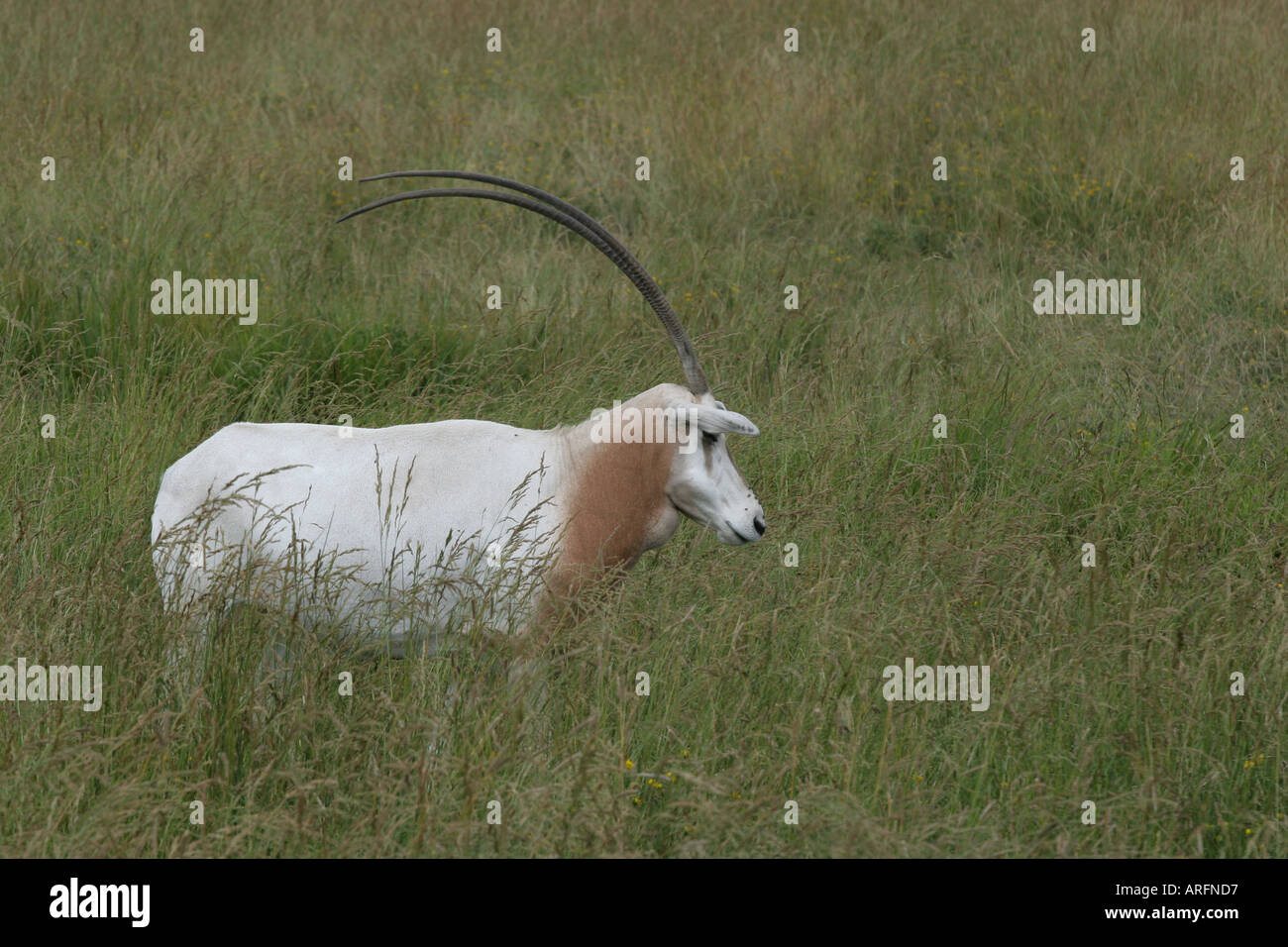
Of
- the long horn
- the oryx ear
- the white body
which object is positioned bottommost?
the white body

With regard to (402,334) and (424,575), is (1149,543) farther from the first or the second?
(402,334)

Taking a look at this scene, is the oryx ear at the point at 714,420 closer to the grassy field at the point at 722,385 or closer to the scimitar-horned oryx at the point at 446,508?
the scimitar-horned oryx at the point at 446,508

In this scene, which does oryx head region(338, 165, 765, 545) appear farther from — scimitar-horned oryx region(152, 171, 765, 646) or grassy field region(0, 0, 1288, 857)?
grassy field region(0, 0, 1288, 857)

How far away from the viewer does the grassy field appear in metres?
3.19

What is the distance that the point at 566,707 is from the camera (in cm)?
351

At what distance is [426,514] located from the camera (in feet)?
12.5

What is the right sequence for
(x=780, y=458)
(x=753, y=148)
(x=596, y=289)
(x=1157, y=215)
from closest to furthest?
(x=780, y=458), (x=596, y=289), (x=1157, y=215), (x=753, y=148)

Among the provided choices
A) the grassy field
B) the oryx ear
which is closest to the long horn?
the oryx ear

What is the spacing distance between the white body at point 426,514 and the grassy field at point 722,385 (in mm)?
167

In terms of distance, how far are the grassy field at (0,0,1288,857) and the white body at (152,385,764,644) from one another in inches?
6.6

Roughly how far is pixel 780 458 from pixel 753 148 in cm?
377

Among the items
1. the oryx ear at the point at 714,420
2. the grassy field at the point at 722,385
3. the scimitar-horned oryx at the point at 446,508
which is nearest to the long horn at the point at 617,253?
the scimitar-horned oryx at the point at 446,508

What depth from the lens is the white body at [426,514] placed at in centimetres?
360

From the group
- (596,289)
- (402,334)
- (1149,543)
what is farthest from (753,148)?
(1149,543)
